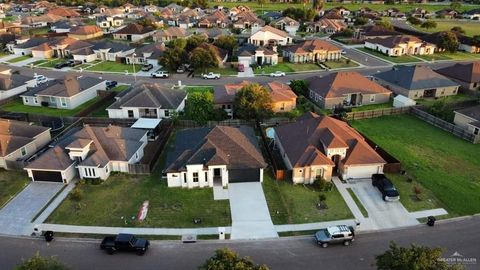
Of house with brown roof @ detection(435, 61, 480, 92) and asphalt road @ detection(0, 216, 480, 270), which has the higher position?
house with brown roof @ detection(435, 61, 480, 92)

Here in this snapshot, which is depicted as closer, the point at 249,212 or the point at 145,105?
the point at 249,212

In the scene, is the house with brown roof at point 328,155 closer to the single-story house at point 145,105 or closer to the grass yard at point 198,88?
the single-story house at point 145,105

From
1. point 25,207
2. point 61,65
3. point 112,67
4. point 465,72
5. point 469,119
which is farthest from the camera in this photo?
point 61,65

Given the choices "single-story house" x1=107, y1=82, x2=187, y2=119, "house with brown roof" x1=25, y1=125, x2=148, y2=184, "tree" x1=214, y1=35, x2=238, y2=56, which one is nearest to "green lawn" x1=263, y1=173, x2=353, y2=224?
"house with brown roof" x1=25, y1=125, x2=148, y2=184

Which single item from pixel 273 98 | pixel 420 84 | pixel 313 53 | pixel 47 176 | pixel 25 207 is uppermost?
pixel 313 53

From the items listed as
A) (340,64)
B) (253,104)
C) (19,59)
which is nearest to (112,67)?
(19,59)

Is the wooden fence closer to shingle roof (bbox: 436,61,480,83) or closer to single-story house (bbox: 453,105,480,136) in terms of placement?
single-story house (bbox: 453,105,480,136)

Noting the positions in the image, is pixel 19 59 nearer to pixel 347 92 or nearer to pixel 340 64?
pixel 340 64
